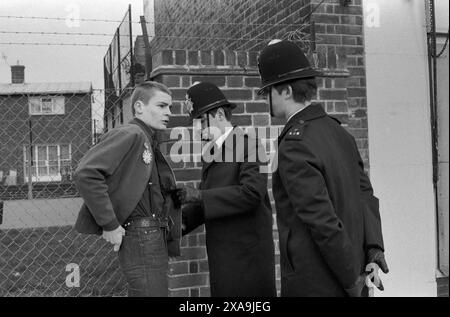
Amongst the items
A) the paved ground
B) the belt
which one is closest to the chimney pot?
the paved ground

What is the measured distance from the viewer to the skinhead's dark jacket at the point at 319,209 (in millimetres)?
2361

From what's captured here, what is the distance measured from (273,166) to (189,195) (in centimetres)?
73

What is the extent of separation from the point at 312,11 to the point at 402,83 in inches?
41.2

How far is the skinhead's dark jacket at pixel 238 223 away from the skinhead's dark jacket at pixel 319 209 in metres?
0.53

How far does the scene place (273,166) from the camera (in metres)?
3.62

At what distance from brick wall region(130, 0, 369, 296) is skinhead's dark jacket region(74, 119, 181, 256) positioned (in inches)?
37.1

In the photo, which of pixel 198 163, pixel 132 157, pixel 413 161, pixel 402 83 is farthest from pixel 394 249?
pixel 132 157

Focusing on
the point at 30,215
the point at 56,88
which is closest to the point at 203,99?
the point at 30,215

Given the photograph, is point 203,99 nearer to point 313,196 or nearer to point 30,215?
point 313,196

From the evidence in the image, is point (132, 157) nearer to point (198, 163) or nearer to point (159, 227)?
point (159, 227)

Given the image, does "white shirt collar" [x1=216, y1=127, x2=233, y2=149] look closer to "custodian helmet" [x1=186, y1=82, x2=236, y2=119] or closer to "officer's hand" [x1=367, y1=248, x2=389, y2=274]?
"custodian helmet" [x1=186, y1=82, x2=236, y2=119]

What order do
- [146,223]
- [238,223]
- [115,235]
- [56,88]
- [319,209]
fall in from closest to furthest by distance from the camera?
[319,209] → [115,235] → [146,223] → [238,223] → [56,88]

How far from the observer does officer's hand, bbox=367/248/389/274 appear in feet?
8.55

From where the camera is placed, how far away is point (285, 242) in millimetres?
2555
